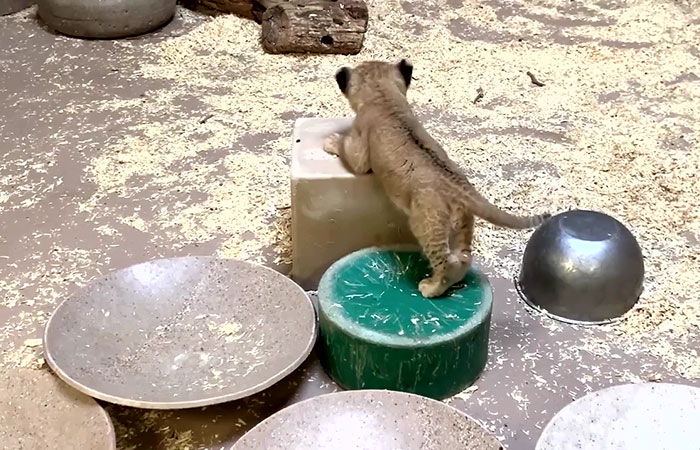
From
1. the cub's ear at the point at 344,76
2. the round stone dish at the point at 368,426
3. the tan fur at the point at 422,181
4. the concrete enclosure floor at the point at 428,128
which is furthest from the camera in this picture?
the cub's ear at the point at 344,76

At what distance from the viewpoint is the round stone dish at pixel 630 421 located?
A: 7.18 ft

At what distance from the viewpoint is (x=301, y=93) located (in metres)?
4.41

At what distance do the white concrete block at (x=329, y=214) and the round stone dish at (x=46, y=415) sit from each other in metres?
0.90

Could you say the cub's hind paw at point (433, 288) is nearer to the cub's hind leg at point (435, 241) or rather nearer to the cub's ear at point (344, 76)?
the cub's hind leg at point (435, 241)

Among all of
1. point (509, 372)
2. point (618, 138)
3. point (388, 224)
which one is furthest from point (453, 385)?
point (618, 138)

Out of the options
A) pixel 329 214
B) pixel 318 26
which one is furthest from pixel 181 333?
pixel 318 26

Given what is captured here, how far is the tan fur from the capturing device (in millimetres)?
2461

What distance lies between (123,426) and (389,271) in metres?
0.92

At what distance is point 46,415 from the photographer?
2.29 m

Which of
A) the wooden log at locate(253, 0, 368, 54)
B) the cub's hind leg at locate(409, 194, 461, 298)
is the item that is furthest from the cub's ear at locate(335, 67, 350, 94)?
the wooden log at locate(253, 0, 368, 54)

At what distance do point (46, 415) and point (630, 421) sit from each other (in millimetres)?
1585

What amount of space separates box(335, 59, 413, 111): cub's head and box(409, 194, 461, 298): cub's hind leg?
496 millimetres

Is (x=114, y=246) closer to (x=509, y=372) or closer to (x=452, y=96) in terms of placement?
(x=509, y=372)

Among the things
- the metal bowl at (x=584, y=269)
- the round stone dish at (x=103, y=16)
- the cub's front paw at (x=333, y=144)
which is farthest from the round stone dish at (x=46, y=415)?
the round stone dish at (x=103, y=16)
